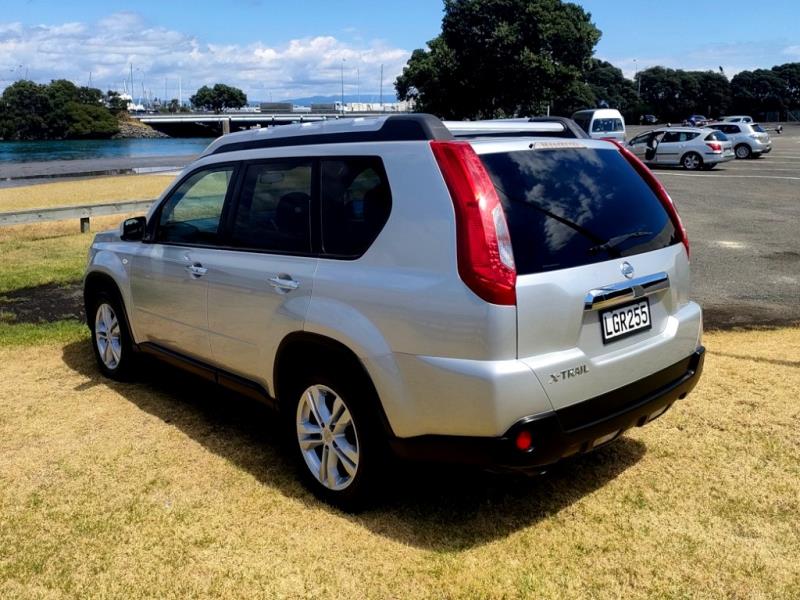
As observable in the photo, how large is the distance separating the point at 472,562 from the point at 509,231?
1441mm

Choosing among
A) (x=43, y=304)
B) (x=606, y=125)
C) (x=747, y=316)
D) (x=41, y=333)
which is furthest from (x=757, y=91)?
(x=41, y=333)

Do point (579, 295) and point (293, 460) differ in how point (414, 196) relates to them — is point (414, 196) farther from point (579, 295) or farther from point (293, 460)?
point (293, 460)

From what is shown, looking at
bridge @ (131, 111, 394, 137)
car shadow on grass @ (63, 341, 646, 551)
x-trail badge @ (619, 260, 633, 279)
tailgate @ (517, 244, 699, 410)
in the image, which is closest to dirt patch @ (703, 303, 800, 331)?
car shadow on grass @ (63, 341, 646, 551)

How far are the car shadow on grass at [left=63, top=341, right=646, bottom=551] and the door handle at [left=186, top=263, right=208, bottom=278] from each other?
2.28 feet

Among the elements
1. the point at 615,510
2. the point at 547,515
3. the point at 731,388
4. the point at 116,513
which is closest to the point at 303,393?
the point at 116,513

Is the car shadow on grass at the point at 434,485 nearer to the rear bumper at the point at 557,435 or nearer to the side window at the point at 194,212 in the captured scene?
the rear bumper at the point at 557,435

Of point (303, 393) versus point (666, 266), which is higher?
point (666, 266)

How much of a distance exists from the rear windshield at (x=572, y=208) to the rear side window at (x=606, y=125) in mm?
27866

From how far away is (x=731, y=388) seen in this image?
505 cm

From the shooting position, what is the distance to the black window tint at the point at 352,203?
10.9ft

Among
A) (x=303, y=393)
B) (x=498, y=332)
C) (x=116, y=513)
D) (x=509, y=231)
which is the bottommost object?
(x=116, y=513)

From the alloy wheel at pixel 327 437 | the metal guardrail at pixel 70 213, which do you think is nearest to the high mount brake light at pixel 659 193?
the alloy wheel at pixel 327 437

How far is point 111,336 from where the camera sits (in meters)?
5.72

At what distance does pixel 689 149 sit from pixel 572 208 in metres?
27.4
